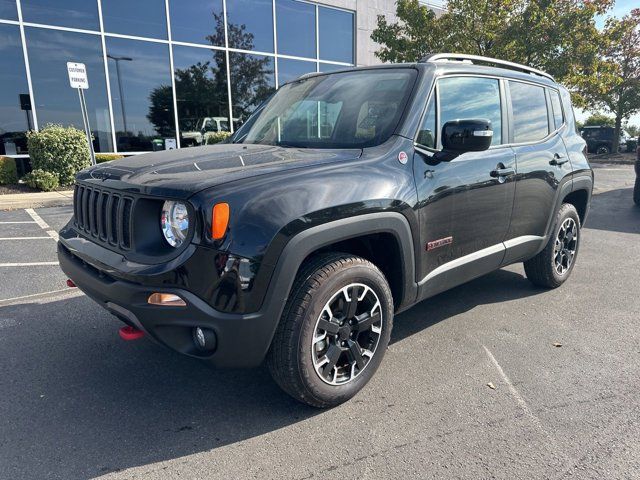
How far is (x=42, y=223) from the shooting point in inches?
309

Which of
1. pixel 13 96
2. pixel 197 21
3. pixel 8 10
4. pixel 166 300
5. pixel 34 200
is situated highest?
pixel 197 21

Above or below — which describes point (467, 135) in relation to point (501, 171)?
above

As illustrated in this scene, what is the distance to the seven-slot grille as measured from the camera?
241 cm

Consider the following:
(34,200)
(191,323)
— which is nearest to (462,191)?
(191,323)

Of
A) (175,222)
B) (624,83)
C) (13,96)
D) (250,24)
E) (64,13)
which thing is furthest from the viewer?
(624,83)

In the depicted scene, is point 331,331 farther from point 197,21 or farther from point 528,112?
point 197,21

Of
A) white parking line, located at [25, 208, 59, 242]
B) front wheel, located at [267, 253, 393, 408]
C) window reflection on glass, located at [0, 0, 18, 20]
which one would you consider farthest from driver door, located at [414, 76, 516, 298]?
window reflection on glass, located at [0, 0, 18, 20]

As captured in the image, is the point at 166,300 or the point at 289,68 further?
the point at 289,68

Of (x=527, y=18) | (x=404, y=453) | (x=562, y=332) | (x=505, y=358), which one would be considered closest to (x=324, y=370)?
(x=404, y=453)

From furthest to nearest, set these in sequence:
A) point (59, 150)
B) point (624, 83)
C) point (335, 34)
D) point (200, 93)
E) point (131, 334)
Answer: point (624, 83)
point (335, 34)
point (200, 93)
point (59, 150)
point (131, 334)

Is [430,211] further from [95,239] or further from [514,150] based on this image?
[95,239]

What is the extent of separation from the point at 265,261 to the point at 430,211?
1.21 meters

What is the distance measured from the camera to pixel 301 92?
3.73 metres

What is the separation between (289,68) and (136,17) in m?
4.96
